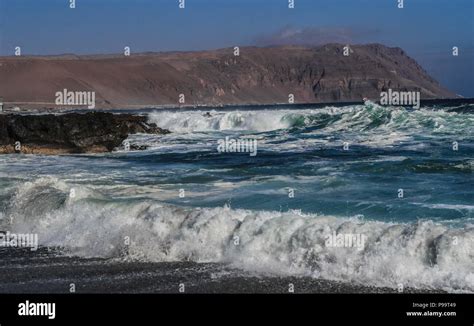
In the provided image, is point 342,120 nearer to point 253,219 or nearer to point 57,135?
point 57,135

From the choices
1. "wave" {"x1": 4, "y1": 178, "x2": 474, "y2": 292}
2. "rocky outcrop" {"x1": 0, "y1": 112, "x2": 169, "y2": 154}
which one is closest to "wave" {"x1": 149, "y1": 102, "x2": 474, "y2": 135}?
"rocky outcrop" {"x1": 0, "y1": 112, "x2": 169, "y2": 154}

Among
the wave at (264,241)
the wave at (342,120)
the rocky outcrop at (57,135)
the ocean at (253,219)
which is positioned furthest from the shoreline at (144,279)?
the wave at (342,120)

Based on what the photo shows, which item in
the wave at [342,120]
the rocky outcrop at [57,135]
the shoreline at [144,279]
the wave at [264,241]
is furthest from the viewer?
the wave at [342,120]

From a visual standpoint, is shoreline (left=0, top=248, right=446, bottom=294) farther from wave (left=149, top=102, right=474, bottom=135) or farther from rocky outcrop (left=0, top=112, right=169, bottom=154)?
wave (left=149, top=102, right=474, bottom=135)

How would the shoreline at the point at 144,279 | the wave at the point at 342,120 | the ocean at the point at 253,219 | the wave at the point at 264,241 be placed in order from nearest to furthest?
the shoreline at the point at 144,279
the wave at the point at 264,241
the ocean at the point at 253,219
the wave at the point at 342,120

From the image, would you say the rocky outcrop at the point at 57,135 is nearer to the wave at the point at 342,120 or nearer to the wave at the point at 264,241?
the wave at the point at 342,120

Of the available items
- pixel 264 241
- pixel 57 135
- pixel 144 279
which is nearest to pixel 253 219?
pixel 264 241

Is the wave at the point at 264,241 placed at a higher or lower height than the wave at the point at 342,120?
lower

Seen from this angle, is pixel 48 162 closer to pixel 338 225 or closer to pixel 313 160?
pixel 313 160
